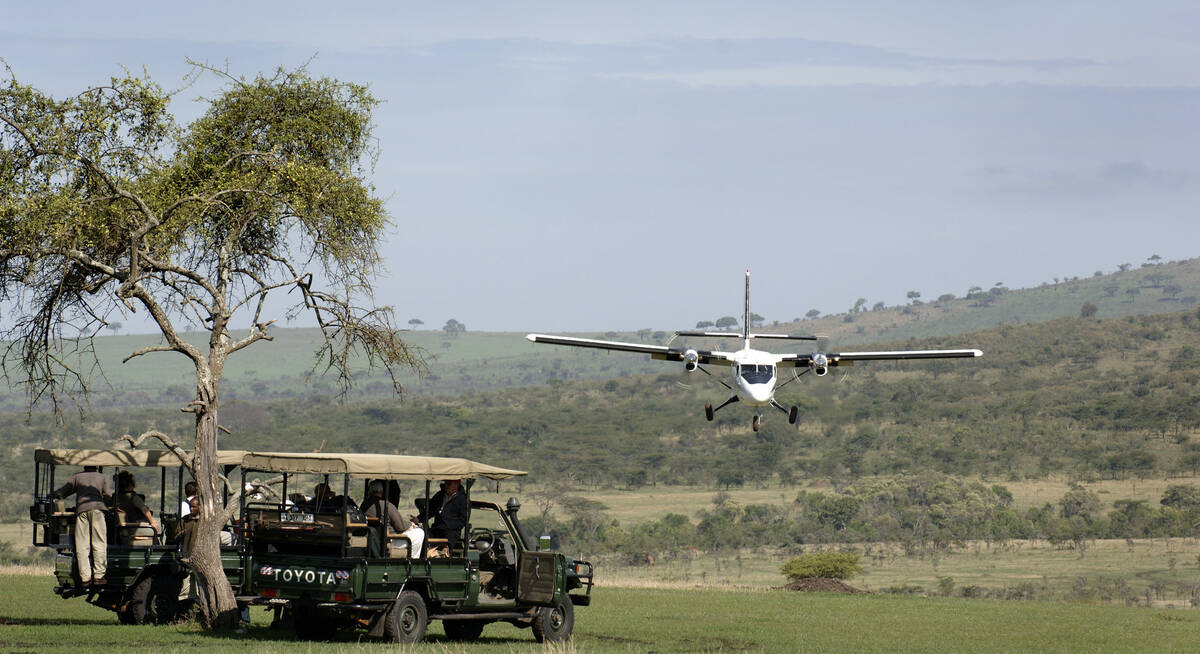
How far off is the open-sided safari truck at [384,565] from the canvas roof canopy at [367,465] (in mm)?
13

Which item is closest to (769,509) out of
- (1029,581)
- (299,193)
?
(1029,581)

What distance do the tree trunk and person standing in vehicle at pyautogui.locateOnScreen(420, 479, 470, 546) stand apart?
3310 millimetres

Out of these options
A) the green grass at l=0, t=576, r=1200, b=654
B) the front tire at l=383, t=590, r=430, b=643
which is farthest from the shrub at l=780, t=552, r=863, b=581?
the front tire at l=383, t=590, r=430, b=643

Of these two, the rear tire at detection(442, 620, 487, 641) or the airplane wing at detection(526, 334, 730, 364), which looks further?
the airplane wing at detection(526, 334, 730, 364)

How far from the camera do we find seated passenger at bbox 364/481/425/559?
707 inches

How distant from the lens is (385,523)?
1788 cm

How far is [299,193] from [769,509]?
6660 cm

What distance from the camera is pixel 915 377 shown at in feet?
457

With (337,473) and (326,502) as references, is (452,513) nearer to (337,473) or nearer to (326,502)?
(326,502)

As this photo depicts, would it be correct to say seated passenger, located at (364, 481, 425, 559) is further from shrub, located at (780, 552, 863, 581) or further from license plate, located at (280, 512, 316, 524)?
shrub, located at (780, 552, 863, 581)

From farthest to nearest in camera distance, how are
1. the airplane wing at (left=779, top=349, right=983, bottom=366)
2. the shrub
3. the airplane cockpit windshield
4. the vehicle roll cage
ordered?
the shrub
the airplane cockpit windshield
the airplane wing at (left=779, top=349, right=983, bottom=366)
the vehicle roll cage

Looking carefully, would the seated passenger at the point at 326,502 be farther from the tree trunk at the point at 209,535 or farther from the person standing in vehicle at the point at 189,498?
the person standing in vehicle at the point at 189,498

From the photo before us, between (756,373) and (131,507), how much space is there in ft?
89.3

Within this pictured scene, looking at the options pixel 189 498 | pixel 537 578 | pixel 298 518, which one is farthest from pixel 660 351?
pixel 298 518
